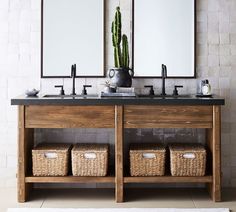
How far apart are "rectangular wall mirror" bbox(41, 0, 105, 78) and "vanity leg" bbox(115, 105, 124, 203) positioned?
853 millimetres

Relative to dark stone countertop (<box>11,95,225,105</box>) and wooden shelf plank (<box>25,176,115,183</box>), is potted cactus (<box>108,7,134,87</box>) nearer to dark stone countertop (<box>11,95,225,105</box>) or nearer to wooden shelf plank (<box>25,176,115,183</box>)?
dark stone countertop (<box>11,95,225,105</box>)

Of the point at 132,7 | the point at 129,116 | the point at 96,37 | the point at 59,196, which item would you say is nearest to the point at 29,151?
the point at 59,196

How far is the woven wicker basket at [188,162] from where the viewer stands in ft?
14.7

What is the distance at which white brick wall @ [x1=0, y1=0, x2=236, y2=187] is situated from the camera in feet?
16.4

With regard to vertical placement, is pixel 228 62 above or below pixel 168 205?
above

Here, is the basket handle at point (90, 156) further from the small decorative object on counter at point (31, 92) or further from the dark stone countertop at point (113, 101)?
the small decorative object on counter at point (31, 92)

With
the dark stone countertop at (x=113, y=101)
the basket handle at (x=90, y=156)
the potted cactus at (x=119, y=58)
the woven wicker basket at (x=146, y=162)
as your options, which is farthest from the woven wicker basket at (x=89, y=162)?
the potted cactus at (x=119, y=58)

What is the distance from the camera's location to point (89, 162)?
4480 millimetres

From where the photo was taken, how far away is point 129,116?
4.38 m

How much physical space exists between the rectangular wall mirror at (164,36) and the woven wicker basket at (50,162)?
129 cm

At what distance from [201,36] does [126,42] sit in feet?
2.86

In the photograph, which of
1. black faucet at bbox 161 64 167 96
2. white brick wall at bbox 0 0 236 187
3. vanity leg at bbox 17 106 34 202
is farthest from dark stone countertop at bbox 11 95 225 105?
white brick wall at bbox 0 0 236 187

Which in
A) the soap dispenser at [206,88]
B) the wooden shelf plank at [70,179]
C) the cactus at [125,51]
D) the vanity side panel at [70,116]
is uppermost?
the cactus at [125,51]

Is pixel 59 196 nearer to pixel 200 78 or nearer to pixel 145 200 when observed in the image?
pixel 145 200
